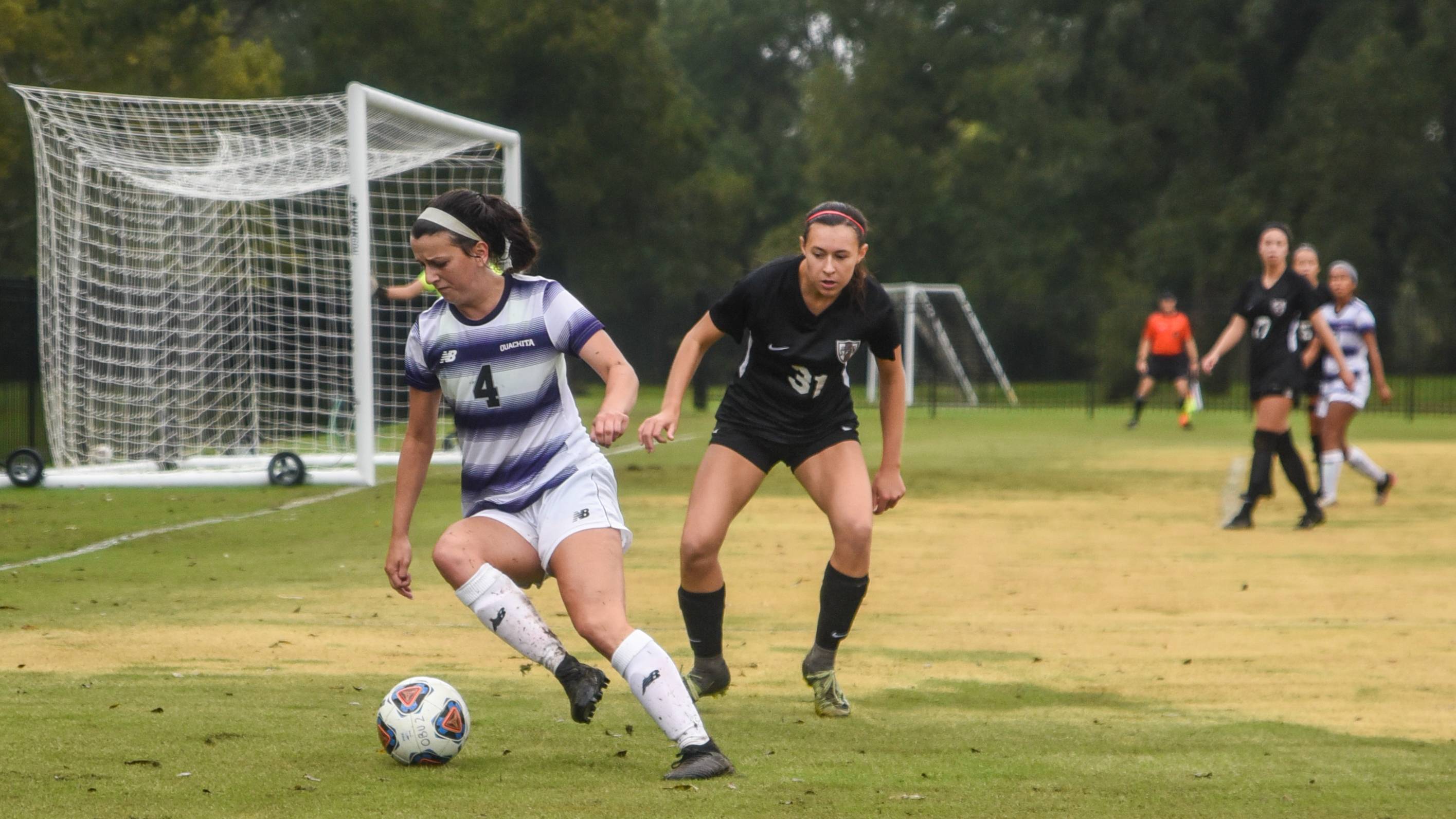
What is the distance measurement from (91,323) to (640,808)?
13.8 metres

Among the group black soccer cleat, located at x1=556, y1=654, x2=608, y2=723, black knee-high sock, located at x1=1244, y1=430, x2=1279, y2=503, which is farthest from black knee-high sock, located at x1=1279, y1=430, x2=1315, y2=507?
black soccer cleat, located at x1=556, y1=654, x2=608, y2=723

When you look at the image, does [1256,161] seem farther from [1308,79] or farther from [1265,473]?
[1265,473]

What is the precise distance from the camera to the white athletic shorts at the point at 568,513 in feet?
17.4

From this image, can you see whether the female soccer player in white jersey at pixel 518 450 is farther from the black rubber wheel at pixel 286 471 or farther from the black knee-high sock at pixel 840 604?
the black rubber wheel at pixel 286 471

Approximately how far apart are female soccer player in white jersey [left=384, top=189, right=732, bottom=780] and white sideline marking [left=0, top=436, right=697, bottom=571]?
2.91 meters

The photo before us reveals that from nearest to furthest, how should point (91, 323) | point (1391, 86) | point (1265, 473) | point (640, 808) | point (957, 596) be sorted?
point (640, 808) → point (957, 596) → point (1265, 473) → point (91, 323) → point (1391, 86)

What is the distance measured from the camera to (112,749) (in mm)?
5316

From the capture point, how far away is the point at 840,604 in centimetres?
654

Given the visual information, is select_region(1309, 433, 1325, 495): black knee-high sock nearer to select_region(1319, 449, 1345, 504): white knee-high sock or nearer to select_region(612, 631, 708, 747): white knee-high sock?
select_region(1319, 449, 1345, 504): white knee-high sock

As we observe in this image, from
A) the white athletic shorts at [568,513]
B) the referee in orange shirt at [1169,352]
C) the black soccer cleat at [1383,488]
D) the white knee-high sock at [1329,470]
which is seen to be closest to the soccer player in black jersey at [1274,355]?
the white knee-high sock at [1329,470]

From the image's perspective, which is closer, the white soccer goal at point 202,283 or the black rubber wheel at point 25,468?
the black rubber wheel at point 25,468

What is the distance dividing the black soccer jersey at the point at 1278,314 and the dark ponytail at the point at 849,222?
273 inches

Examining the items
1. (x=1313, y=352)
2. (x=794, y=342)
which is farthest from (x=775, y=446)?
(x=1313, y=352)

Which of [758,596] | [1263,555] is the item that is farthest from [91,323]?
[1263,555]
